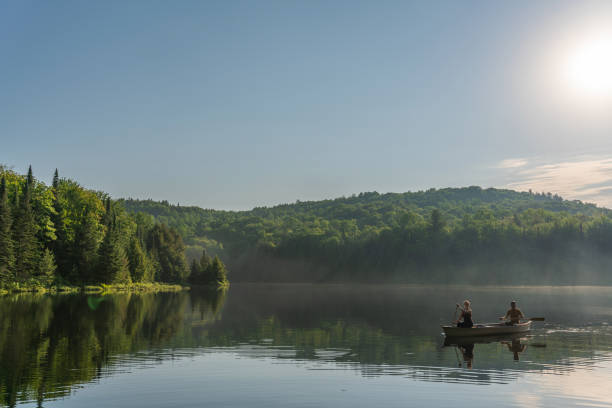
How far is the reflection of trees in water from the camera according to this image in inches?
778

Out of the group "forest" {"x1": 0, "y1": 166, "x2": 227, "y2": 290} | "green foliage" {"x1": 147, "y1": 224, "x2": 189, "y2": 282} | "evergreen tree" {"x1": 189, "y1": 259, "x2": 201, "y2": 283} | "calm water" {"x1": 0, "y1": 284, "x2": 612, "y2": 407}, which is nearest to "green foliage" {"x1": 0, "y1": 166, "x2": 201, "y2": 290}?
"forest" {"x1": 0, "y1": 166, "x2": 227, "y2": 290}

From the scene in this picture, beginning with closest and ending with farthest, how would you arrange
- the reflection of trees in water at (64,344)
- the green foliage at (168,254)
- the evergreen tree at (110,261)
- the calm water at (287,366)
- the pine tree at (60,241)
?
the calm water at (287,366) → the reflection of trees in water at (64,344) → the pine tree at (60,241) → the evergreen tree at (110,261) → the green foliage at (168,254)

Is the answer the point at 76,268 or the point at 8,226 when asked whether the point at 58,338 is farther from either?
the point at 76,268

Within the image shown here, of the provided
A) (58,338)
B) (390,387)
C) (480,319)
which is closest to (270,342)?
(58,338)

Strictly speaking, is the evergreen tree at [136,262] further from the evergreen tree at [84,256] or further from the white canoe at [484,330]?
the white canoe at [484,330]

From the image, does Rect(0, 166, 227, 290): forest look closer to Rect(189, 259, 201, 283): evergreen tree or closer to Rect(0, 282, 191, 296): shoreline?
Rect(0, 282, 191, 296): shoreline

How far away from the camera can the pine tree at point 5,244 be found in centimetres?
8406

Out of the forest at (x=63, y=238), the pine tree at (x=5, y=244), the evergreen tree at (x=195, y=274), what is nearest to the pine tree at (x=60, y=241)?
the forest at (x=63, y=238)

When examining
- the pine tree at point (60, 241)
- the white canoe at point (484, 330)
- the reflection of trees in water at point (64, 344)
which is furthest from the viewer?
the pine tree at point (60, 241)

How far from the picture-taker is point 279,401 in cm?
1859

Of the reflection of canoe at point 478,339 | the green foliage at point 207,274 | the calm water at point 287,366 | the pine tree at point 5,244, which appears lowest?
the reflection of canoe at point 478,339

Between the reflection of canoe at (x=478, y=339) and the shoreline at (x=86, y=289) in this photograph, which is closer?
the reflection of canoe at (x=478, y=339)

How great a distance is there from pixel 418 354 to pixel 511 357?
5.09 m

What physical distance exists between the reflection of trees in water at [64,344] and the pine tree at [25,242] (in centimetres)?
4269
